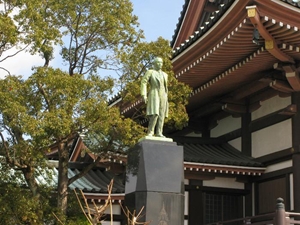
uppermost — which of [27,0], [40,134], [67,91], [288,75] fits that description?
[27,0]

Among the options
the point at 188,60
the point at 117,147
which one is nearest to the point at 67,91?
the point at 117,147

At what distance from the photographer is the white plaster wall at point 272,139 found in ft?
47.3

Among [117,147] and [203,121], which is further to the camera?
[203,121]

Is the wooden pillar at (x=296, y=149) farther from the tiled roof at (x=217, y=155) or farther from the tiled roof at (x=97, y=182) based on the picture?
the tiled roof at (x=97, y=182)

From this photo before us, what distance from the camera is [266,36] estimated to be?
12.4 meters

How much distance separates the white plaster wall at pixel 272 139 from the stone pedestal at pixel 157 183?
4.28 metres

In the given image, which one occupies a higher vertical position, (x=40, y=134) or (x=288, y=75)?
(x=288, y=75)

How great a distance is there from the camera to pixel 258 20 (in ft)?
39.1

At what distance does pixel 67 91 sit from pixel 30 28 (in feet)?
5.17

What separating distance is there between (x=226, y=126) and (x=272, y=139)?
2.42m

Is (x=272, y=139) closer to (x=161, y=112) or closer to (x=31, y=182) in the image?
(x=161, y=112)

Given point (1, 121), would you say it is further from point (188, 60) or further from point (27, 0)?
point (188, 60)

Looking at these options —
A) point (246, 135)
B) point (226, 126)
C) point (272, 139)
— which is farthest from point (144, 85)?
point (226, 126)

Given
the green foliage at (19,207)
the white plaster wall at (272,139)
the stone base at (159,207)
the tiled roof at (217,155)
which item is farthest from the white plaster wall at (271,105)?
the green foliage at (19,207)
